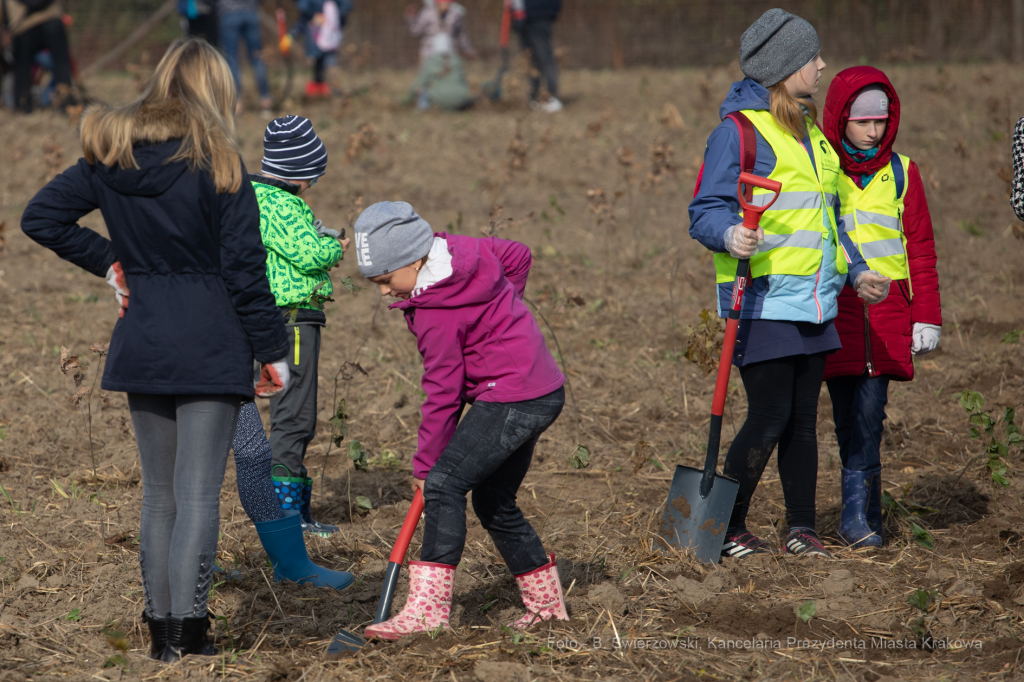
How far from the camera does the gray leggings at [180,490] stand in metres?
2.54

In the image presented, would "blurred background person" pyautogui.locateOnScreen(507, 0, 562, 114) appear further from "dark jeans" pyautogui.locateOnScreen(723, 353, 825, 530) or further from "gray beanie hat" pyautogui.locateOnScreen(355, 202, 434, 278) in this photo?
"gray beanie hat" pyautogui.locateOnScreen(355, 202, 434, 278)

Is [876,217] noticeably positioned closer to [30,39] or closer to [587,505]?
[587,505]

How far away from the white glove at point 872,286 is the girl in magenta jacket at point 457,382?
1.23 meters

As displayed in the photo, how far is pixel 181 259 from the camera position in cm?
245

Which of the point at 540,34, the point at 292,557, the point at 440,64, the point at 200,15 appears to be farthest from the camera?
the point at 440,64

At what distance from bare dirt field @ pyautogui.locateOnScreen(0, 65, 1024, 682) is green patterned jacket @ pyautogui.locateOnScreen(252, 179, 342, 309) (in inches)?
19.6

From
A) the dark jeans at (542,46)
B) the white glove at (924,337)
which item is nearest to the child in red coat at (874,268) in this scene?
the white glove at (924,337)

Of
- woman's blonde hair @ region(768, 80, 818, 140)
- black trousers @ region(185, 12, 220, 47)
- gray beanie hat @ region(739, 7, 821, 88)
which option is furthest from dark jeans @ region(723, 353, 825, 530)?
black trousers @ region(185, 12, 220, 47)

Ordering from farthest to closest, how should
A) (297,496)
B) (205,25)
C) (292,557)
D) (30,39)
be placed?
(30,39), (205,25), (297,496), (292,557)

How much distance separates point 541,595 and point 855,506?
1356 millimetres

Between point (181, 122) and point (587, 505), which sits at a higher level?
point (181, 122)

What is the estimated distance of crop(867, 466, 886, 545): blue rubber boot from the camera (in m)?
3.59

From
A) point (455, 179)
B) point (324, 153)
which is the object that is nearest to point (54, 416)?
point (324, 153)

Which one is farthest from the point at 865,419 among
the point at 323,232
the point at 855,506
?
the point at 323,232
